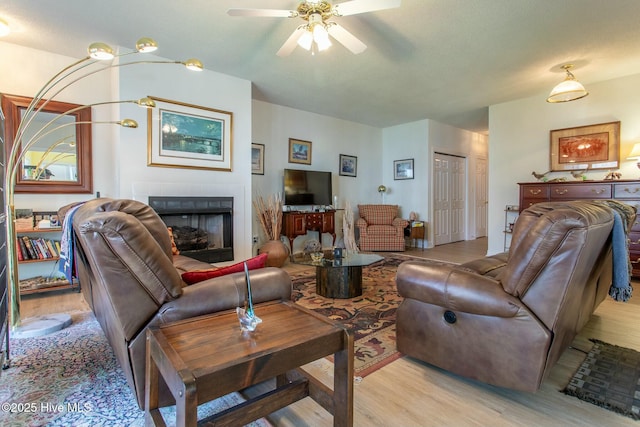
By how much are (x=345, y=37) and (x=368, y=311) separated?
2.36 metres

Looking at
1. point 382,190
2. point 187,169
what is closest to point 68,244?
point 187,169

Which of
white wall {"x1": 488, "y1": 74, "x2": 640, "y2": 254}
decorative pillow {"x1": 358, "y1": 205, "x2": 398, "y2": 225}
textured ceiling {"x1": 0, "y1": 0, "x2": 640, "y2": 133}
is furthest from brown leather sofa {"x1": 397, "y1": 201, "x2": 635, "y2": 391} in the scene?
decorative pillow {"x1": 358, "y1": 205, "x2": 398, "y2": 225}

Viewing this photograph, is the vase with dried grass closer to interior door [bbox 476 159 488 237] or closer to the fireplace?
the fireplace

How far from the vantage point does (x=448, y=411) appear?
1.47 m

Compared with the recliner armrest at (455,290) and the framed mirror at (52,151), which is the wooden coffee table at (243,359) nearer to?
the recliner armrest at (455,290)

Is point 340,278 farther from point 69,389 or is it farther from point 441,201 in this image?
point 441,201

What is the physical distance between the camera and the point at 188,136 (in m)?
3.89

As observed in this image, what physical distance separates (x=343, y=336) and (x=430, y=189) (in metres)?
5.70

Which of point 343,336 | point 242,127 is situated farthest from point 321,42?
point 343,336

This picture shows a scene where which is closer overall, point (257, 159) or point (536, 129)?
point (536, 129)

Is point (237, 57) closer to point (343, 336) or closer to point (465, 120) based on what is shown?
point (343, 336)

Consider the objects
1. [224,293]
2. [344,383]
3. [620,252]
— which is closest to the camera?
[344,383]

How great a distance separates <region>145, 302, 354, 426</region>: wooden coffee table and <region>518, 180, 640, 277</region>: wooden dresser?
4321 millimetres

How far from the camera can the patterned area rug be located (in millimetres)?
1983
